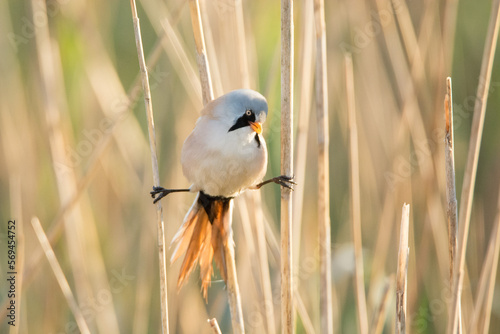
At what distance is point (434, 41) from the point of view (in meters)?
2.65

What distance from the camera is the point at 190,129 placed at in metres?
2.60

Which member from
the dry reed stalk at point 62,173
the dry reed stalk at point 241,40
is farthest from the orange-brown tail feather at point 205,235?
the dry reed stalk at point 62,173

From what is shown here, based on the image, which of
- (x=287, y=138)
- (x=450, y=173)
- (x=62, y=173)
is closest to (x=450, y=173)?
(x=450, y=173)

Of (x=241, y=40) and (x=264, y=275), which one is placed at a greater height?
(x=241, y=40)

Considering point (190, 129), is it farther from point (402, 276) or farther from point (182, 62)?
point (402, 276)

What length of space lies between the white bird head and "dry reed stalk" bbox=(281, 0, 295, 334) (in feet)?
0.49

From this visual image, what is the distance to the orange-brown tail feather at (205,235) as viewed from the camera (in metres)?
1.86

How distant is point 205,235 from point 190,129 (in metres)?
0.78

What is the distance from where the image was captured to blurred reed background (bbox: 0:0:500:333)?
2375mm

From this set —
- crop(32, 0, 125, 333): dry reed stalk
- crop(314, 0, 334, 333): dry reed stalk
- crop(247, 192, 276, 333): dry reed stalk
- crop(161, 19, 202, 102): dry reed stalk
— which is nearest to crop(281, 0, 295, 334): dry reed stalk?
crop(314, 0, 334, 333): dry reed stalk

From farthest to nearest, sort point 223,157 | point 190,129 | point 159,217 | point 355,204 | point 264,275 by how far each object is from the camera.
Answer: point 190,129, point 355,204, point 264,275, point 223,157, point 159,217

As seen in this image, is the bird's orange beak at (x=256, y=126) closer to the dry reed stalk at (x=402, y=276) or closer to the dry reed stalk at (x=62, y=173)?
the dry reed stalk at (x=402, y=276)

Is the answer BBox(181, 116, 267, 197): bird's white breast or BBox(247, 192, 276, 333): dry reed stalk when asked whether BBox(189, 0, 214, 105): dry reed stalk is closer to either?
BBox(181, 116, 267, 197): bird's white breast

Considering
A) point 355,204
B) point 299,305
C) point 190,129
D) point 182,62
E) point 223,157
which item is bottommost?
point 299,305
